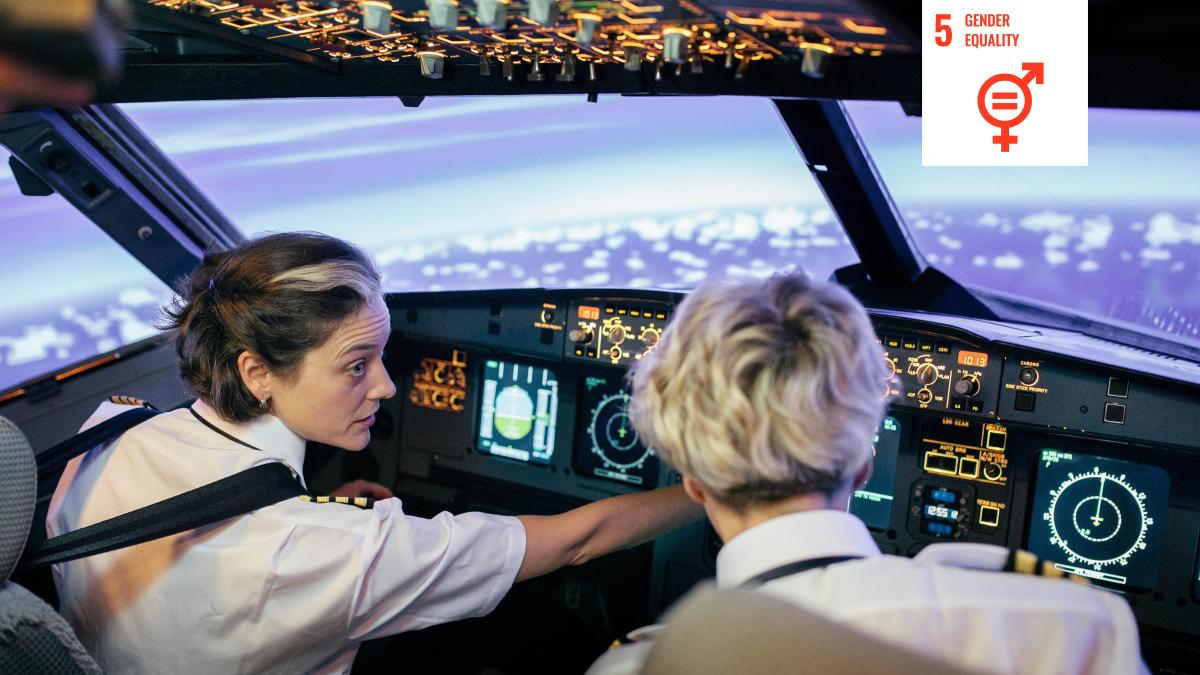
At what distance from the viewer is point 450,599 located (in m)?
1.43

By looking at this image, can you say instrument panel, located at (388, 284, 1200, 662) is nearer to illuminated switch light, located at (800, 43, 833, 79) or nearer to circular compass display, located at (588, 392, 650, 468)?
circular compass display, located at (588, 392, 650, 468)

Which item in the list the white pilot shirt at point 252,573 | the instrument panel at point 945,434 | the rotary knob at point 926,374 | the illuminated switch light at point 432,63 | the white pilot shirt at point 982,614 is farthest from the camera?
the rotary knob at point 926,374

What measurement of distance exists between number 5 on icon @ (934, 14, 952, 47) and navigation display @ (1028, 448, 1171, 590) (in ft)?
3.78

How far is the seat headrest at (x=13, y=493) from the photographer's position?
37.9 inches

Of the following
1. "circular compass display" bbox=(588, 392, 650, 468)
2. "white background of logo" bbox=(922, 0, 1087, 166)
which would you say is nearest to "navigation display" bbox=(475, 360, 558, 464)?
"circular compass display" bbox=(588, 392, 650, 468)

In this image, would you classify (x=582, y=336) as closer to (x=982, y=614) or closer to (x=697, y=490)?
(x=697, y=490)

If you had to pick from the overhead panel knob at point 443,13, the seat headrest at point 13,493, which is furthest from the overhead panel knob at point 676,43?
the seat headrest at point 13,493

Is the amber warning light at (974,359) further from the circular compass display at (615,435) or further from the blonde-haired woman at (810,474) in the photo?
the blonde-haired woman at (810,474)

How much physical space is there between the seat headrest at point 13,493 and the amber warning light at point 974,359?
1771 mm

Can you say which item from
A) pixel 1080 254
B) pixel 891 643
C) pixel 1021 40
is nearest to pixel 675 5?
pixel 1021 40

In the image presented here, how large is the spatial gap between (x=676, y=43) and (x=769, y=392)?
1.77 feet

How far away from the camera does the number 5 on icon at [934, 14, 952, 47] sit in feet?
3.90

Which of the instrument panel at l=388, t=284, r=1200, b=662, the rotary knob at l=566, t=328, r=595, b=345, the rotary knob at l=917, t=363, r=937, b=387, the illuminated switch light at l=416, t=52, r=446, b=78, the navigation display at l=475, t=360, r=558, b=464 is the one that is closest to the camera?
the illuminated switch light at l=416, t=52, r=446, b=78

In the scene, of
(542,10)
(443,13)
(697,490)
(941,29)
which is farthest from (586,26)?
(697,490)
